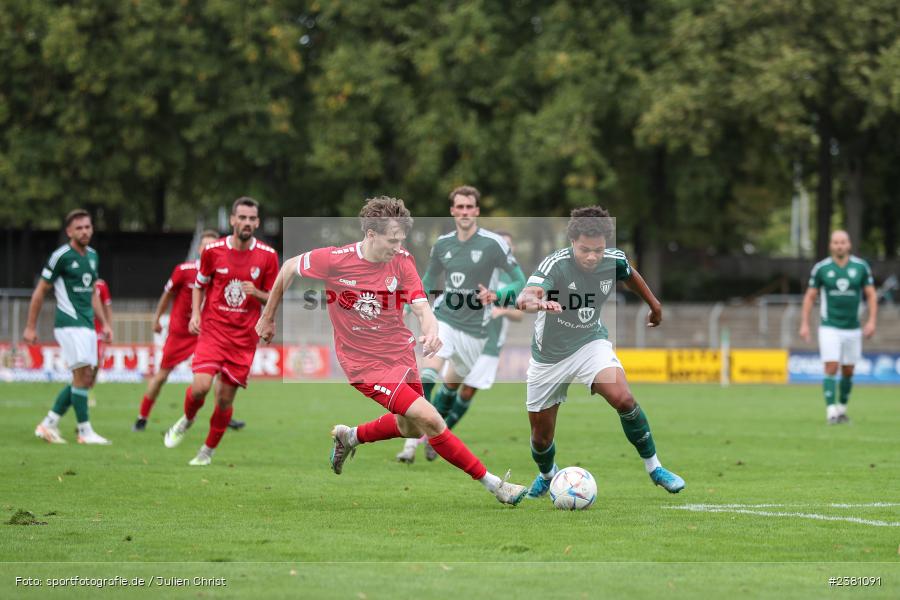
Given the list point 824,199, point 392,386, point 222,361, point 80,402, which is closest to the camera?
point 392,386

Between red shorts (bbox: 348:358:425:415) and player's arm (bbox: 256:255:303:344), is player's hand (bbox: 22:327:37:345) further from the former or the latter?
red shorts (bbox: 348:358:425:415)

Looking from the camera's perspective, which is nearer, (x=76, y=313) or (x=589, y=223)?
(x=589, y=223)

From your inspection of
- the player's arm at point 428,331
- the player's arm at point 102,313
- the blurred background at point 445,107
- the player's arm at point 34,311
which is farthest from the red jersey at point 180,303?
the blurred background at point 445,107

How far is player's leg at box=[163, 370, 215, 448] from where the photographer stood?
1251 cm

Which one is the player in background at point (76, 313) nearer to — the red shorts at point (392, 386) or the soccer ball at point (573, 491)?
the red shorts at point (392, 386)

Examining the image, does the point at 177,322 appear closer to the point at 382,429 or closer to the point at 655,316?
the point at 382,429

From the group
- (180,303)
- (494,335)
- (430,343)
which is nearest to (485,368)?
(494,335)

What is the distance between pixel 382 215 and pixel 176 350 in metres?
7.79

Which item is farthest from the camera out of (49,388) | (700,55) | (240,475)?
(700,55)

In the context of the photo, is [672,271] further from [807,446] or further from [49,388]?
[807,446]

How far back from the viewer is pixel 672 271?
1850 inches

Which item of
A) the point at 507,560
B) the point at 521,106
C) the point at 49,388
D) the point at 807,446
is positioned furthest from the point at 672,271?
the point at 507,560

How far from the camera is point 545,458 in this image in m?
10.3

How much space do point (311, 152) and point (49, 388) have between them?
49.9 feet
